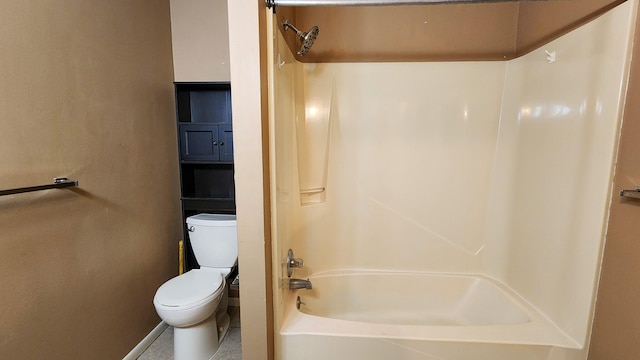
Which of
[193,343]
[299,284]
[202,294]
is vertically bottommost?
[193,343]

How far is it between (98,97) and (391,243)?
1.94 meters

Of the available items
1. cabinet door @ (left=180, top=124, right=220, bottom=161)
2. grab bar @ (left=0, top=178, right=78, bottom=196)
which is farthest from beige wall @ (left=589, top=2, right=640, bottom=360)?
grab bar @ (left=0, top=178, right=78, bottom=196)

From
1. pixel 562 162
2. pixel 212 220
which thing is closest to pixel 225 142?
pixel 212 220

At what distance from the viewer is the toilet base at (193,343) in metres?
1.52

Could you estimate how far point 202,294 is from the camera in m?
1.49

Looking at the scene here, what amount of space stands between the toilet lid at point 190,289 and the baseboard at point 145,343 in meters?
0.45

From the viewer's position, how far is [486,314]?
1.53m

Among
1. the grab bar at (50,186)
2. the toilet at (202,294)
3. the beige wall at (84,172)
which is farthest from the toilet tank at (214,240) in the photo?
the grab bar at (50,186)

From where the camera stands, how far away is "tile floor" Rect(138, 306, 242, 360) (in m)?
1.62

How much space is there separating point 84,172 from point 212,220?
0.74 metres

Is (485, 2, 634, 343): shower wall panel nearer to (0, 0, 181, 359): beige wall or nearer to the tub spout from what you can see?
the tub spout

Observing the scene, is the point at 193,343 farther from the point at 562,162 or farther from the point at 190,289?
the point at 562,162

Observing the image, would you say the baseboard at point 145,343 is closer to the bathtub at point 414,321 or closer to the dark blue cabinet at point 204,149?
the dark blue cabinet at point 204,149

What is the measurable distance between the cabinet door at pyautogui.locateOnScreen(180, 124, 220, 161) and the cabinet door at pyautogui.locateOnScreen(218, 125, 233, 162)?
0.03 metres
